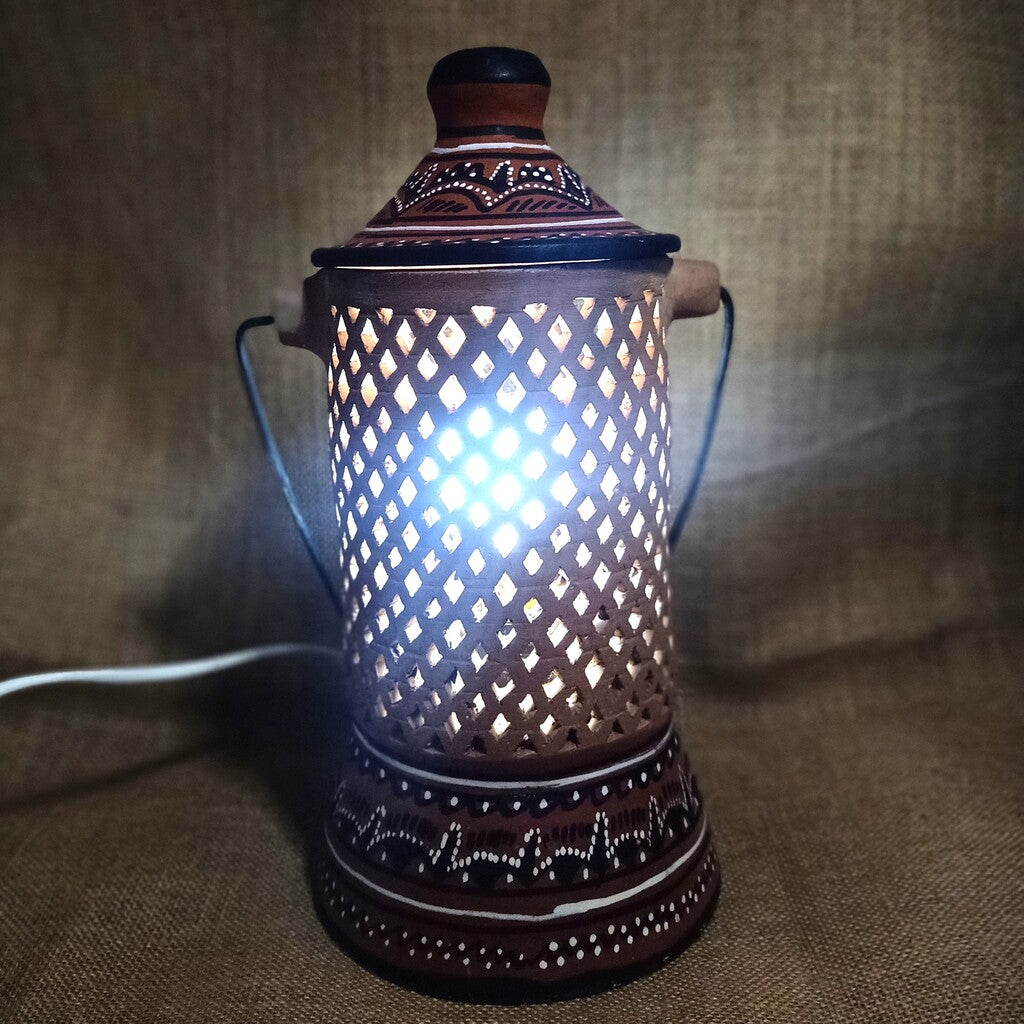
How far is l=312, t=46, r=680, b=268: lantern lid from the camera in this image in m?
0.69

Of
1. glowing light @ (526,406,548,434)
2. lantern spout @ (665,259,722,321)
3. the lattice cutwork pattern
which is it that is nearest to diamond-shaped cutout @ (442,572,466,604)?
the lattice cutwork pattern

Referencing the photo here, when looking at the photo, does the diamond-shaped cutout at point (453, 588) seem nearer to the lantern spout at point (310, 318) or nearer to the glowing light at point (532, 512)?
the glowing light at point (532, 512)


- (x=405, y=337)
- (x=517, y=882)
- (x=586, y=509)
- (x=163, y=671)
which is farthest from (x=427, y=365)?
(x=163, y=671)

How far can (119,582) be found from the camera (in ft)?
4.00

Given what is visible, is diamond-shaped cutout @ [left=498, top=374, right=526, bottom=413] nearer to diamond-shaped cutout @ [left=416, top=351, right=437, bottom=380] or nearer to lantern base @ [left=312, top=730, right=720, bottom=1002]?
diamond-shaped cutout @ [left=416, top=351, right=437, bottom=380]

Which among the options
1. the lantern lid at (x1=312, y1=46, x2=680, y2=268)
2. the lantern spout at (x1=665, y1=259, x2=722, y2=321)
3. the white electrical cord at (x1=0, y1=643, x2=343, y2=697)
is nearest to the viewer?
the lantern lid at (x1=312, y1=46, x2=680, y2=268)

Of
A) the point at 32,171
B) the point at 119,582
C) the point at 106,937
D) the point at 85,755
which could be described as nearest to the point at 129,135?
the point at 32,171

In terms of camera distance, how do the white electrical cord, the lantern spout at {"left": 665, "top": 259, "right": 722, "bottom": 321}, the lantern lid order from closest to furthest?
the lantern lid, the lantern spout at {"left": 665, "top": 259, "right": 722, "bottom": 321}, the white electrical cord

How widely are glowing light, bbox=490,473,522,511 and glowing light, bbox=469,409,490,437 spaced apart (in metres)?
0.03

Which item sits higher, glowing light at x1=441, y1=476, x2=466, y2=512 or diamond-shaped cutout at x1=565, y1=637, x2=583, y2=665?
glowing light at x1=441, y1=476, x2=466, y2=512

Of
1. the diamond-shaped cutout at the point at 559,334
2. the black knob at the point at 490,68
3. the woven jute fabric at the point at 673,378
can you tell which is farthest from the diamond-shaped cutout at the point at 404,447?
the woven jute fabric at the point at 673,378

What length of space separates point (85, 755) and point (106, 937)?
28 centimetres

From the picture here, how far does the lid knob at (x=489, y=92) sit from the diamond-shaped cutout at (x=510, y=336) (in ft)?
0.43

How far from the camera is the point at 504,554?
0.73 m
